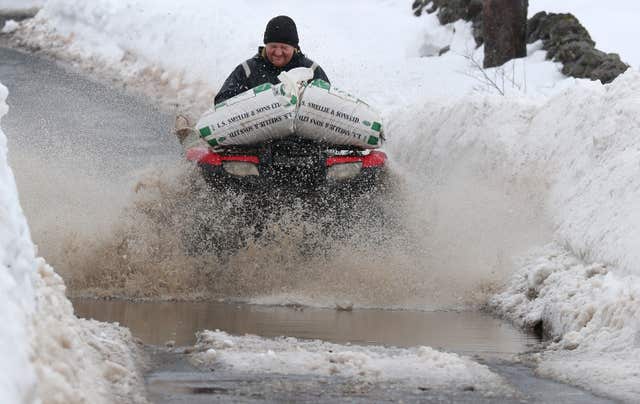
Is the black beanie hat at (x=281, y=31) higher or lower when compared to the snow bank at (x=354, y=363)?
higher

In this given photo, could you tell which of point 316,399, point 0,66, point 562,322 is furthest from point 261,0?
point 316,399

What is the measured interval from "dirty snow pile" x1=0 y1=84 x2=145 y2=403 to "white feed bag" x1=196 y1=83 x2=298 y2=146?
14.5 ft

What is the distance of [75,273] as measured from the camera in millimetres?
8953

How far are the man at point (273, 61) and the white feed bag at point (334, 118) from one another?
3.10 feet

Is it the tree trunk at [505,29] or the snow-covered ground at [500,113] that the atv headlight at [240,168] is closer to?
the snow-covered ground at [500,113]

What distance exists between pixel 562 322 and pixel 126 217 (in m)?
3.91

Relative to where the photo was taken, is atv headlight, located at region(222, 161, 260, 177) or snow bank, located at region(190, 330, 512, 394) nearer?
snow bank, located at region(190, 330, 512, 394)

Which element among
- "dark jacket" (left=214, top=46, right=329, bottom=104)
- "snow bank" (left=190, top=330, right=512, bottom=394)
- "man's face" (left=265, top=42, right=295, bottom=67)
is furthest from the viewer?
"man's face" (left=265, top=42, right=295, bottom=67)

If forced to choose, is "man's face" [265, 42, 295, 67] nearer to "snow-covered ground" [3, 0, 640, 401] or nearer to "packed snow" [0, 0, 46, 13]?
"snow-covered ground" [3, 0, 640, 401]

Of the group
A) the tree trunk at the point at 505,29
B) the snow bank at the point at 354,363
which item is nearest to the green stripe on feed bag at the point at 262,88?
the snow bank at the point at 354,363

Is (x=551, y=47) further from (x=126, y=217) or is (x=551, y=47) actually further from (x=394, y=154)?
(x=126, y=217)

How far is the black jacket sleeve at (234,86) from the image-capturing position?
1052 cm

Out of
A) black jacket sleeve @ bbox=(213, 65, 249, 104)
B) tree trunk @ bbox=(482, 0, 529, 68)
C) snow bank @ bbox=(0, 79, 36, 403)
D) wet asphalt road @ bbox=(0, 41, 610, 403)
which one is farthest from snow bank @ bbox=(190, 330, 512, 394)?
tree trunk @ bbox=(482, 0, 529, 68)

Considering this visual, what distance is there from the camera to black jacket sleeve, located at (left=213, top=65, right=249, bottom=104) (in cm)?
1052
